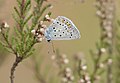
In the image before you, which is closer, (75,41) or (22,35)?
(22,35)

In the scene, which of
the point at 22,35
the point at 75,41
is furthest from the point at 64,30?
the point at 75,41

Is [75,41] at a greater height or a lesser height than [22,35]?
lesser

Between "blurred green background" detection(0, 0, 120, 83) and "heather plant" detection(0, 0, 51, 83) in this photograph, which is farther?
"blurred green background" detection(0, 0, 120, 83)

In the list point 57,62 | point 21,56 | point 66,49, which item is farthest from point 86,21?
point 21,56

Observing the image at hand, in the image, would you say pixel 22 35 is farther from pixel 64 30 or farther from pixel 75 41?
pixel 75 41

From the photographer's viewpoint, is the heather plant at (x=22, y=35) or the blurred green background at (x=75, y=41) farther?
the blurred green background at (x=75, y=41)

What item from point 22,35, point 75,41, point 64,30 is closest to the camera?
point 64,30

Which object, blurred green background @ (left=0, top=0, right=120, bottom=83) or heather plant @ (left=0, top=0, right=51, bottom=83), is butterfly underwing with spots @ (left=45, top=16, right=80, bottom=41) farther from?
blurred green background @ (left=0, top=0, right=120, bottom=83)

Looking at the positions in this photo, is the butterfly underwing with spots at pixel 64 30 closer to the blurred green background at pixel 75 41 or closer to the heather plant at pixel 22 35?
the heather plant at pixel 22 35

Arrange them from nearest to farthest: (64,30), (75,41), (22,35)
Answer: (64,30)
(22,35)
(75,41)

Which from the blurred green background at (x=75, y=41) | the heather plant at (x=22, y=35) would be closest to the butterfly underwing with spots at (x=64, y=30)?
the heather plant at (x=22, y=35)

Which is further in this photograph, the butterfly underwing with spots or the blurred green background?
the blurred green background

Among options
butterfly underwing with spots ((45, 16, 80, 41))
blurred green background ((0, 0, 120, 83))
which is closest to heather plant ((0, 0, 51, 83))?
butterfly underwing with spots ((45, 16, 80, 41))
